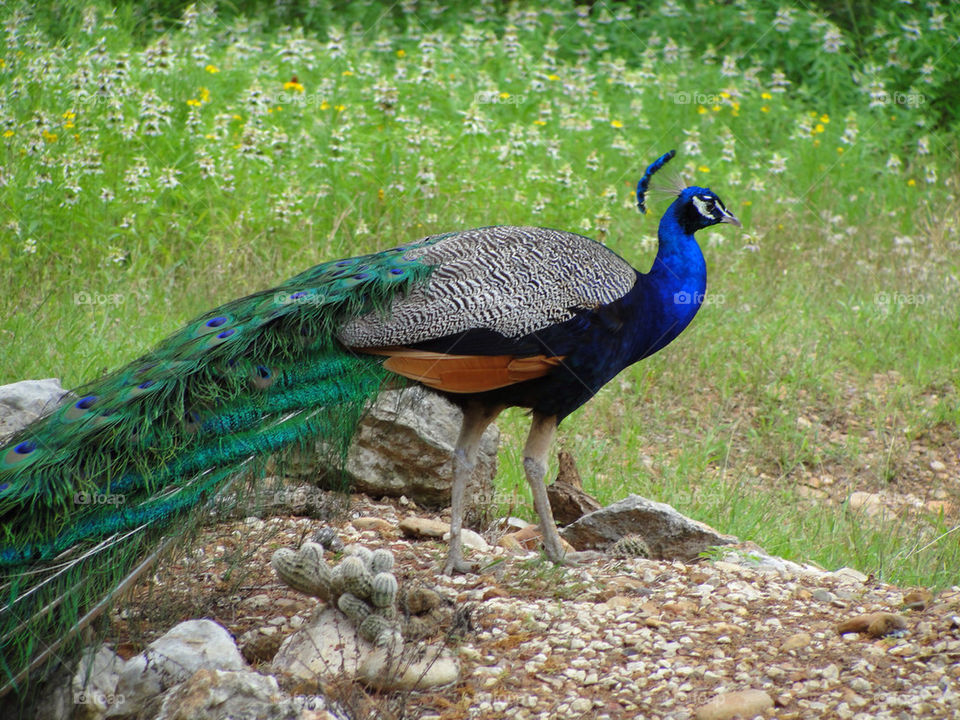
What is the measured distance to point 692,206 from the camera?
427 cm

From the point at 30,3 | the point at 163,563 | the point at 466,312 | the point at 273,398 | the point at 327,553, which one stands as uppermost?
the point at 30,3

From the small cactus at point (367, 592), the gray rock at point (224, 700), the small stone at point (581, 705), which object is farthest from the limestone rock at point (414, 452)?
the gray rock at point (224, 700)

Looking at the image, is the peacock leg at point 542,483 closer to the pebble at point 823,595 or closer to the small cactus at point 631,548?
the small cactus at point 631,548

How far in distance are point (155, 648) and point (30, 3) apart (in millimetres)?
4747

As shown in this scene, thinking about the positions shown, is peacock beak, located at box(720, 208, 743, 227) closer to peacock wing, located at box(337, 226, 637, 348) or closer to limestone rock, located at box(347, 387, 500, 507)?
peacock wing, located at box(337, 226, 637, 348)

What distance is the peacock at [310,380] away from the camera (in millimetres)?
2848

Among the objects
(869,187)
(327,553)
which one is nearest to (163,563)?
(327,553)

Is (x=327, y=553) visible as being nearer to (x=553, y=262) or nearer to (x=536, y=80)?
(x=553, y=262)

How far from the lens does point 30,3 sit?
20.7ft

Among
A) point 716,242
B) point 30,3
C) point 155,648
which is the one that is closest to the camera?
point 155,648

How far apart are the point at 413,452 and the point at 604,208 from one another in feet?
9.68

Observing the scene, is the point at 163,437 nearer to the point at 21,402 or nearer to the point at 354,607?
the point at 354,607

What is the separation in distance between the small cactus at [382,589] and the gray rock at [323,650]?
113 mm

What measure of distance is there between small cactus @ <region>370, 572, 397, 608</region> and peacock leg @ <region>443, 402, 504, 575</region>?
79 cm
